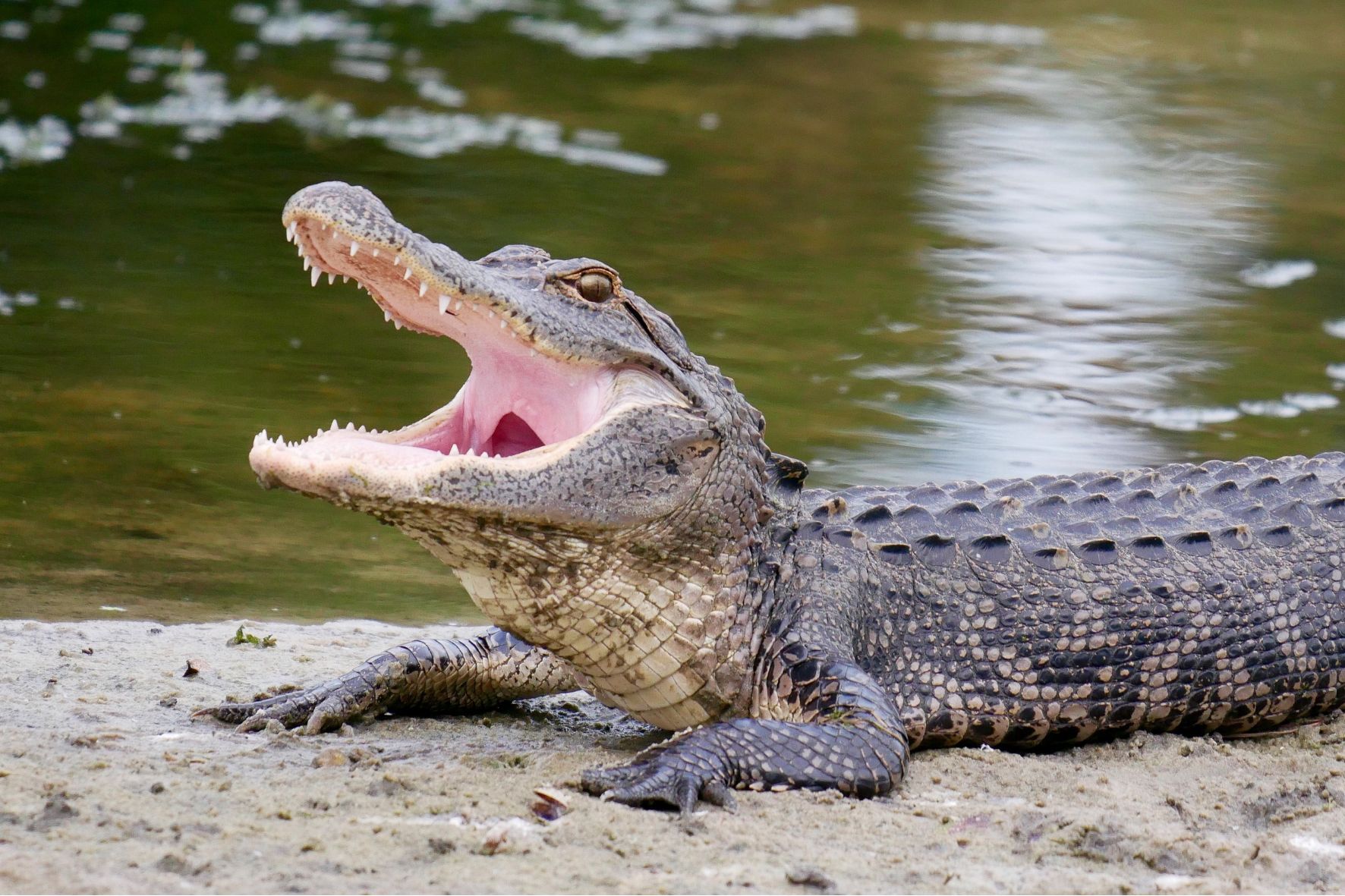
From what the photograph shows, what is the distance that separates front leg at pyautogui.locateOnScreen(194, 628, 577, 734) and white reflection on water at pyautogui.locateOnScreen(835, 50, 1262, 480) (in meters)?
2.53

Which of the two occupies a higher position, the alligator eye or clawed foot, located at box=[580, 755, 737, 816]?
the alligator eye

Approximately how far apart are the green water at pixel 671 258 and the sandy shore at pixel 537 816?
1362mm

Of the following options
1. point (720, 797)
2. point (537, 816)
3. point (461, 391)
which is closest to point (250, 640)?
point (461, 391)

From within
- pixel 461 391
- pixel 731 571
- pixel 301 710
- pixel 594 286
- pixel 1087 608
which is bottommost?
pixel 301 710

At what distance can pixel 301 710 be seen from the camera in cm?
432

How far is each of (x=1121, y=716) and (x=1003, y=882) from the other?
113cm

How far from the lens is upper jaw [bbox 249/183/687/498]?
3.60 meters

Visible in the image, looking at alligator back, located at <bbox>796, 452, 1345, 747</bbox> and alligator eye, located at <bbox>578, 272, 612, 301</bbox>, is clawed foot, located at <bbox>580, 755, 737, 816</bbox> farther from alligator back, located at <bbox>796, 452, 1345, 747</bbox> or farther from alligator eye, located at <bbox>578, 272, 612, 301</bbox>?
alligator eye, located at <bbox>578, 272, 612, 301</bbox>

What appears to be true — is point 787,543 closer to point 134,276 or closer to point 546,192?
point 134,276

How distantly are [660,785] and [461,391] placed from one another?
1.17 metres

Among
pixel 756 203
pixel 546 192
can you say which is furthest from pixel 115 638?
pixel 756 203

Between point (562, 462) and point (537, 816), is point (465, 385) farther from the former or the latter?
point (537, 816)

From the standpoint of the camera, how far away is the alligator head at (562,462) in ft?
12.1

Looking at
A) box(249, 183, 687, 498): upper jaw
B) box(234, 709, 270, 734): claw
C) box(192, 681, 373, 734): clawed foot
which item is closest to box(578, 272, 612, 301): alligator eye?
box(249, 183, 687, 498): upper jaw
